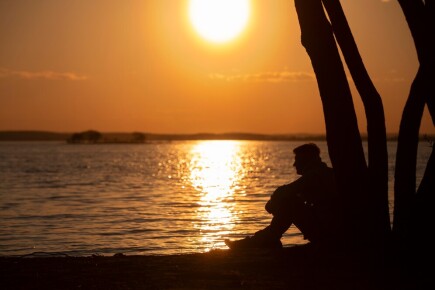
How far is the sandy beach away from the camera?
25.2 ft

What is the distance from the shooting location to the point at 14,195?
1232 inches

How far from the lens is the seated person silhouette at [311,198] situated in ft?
31.0

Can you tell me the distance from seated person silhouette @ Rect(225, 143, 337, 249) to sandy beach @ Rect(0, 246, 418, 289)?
0.28 meters

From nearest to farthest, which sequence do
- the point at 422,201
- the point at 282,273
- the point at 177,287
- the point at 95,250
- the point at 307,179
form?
the point at 177,287 < the point at 282,273 < the point at 422,201 < the point at 307,179 < the point at 95,250

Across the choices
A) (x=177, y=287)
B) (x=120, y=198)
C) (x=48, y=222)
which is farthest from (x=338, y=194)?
(x=120, y=198)

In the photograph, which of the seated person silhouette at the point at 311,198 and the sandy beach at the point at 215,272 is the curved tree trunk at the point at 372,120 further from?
the seated person silhouette at the point at 311,198

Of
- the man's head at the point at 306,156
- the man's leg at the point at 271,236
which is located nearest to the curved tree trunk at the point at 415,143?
the man's head at the point at 306,156

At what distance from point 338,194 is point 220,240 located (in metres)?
7.50

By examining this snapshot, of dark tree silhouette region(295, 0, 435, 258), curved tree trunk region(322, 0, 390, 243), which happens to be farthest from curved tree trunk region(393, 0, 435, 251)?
curved tree trunk region(322, 0, 390, 243)

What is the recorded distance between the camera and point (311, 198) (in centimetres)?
954

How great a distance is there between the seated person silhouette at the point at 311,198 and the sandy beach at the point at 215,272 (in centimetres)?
28

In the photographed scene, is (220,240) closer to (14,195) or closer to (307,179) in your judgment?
(307,179)

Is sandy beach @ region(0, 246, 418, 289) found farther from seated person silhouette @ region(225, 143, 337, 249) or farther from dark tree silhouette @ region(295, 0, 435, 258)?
dark tree silhouette @ region(295, 0, 435, 258)

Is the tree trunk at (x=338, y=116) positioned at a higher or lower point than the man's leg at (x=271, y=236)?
higher
